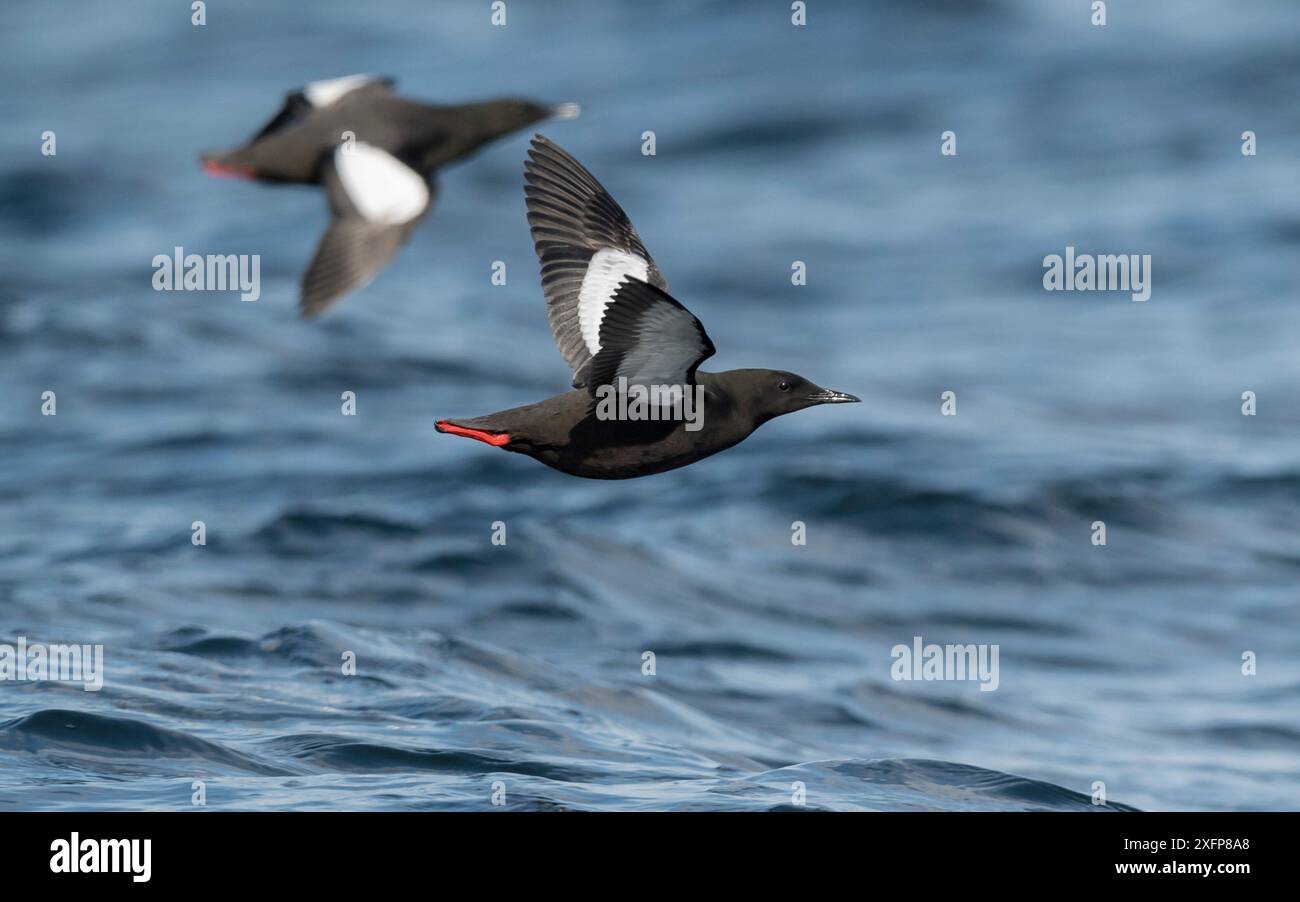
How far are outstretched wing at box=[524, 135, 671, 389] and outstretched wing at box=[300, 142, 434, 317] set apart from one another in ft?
3.78

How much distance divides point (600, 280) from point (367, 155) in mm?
2563

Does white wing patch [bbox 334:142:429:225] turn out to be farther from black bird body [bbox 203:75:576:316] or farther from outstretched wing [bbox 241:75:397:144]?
outstretched wing [bbox 241:75:397:144]

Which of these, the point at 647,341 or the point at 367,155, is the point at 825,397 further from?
the point at 367,155

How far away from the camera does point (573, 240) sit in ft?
27.2

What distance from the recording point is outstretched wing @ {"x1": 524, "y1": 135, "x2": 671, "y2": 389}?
820cm

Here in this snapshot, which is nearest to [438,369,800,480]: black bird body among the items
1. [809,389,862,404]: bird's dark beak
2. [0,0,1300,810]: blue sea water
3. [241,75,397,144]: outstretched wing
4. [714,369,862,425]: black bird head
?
[714,369,862,425]: black bird head

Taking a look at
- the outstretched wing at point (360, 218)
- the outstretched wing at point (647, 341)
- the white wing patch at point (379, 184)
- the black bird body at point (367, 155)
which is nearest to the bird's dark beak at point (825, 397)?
the outstretched wing at point (647, 341)

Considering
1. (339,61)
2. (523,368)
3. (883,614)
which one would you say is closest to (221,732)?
(883,614)

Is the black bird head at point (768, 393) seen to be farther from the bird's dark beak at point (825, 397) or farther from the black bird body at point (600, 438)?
the black bird body at point (600, 438)

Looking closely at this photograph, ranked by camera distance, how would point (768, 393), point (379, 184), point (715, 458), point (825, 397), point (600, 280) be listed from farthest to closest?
point (715, 458) → point (379, 184) → point (600, 280) → point (825, 397) → point (768, 393)

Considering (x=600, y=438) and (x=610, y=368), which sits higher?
(x=610, y=368)

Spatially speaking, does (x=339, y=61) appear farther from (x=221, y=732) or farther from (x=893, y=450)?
(x=221, y=732)

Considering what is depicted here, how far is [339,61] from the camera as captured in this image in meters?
37.5

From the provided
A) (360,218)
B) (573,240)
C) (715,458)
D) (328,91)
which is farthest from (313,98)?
(715,458)
